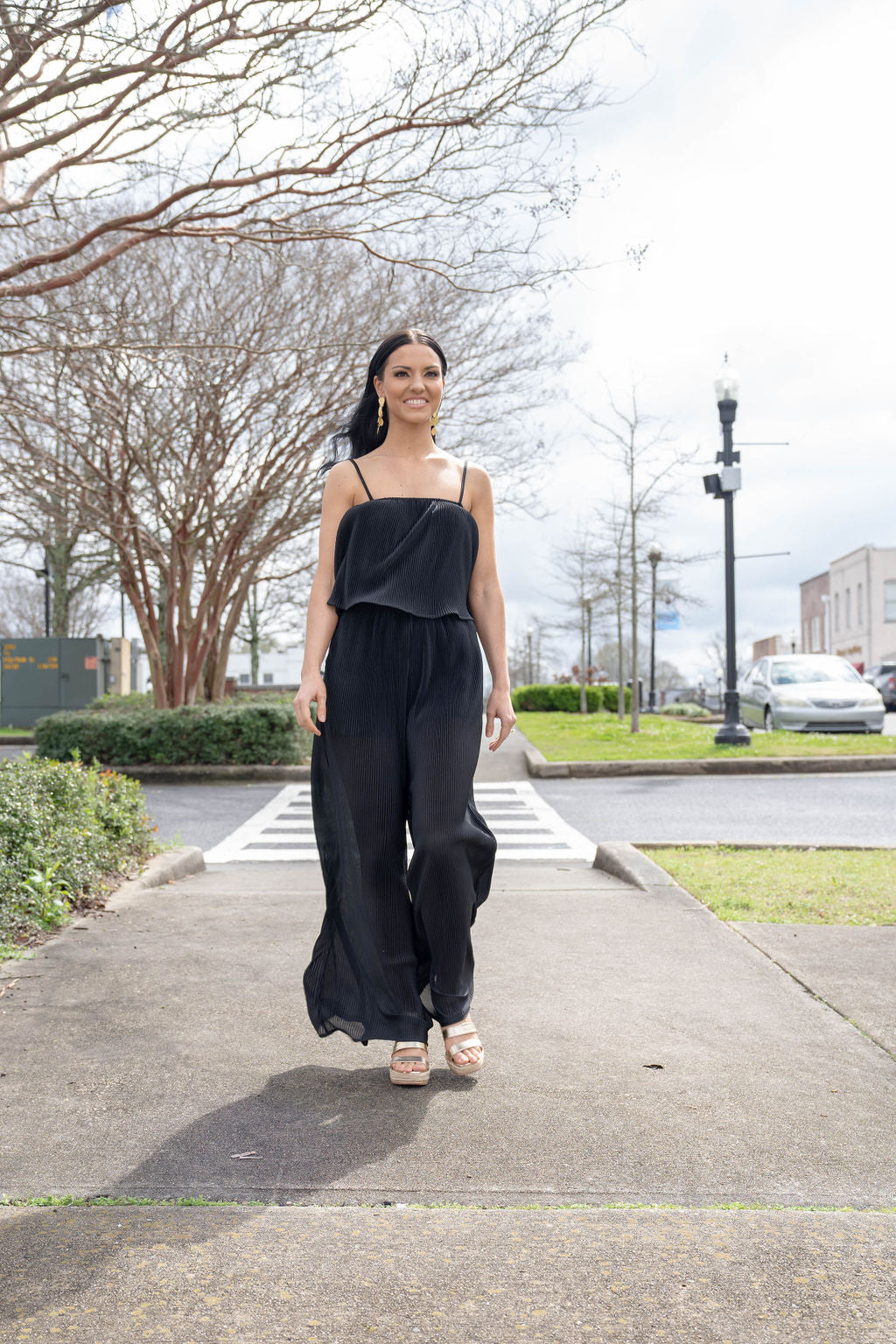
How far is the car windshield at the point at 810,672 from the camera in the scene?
1930cm

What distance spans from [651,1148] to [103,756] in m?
13.7

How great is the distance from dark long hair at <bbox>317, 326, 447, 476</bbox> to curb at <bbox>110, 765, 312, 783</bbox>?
11.2m

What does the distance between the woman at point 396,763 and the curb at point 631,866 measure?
2850mm

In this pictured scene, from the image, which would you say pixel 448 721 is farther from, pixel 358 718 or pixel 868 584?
pixel 868 584

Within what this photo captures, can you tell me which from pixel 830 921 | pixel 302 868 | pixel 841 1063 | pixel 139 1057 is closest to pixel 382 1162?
pixel 139 1057

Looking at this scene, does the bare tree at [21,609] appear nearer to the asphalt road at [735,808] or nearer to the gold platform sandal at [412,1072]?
the asphalt road at [735,808]

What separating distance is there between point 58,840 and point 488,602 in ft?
9.70

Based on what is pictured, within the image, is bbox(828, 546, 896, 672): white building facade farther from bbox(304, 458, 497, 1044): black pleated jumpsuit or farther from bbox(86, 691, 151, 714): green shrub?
bbox(304, 458, 497, 1044): black pleated jumpsuit

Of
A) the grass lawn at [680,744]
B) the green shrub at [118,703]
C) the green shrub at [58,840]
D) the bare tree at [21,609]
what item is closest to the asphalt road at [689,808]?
the grass lawn at [680,744]

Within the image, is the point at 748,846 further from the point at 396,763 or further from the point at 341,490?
the point at 341,490

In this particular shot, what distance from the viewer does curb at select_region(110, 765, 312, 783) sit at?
1457cm

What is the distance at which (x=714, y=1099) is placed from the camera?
113 inches

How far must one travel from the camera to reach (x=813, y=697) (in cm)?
1841

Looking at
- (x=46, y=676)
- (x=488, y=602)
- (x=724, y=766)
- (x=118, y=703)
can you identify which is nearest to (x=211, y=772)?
(x=724, y=766)
